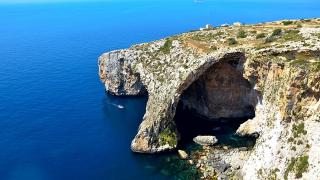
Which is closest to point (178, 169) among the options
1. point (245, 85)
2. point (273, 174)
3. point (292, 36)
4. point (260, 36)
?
point (273, 174)

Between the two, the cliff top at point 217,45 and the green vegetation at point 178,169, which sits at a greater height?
the cliff top at point 217,45

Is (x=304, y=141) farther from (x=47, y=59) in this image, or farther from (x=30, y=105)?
(x=47, y=59)

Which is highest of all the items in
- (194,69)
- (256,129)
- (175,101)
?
(194,69)

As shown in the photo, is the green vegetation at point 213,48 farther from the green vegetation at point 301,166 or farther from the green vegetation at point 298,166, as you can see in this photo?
the green vegetation at point 301,166

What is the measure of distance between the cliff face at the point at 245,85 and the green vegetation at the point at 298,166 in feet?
0.42

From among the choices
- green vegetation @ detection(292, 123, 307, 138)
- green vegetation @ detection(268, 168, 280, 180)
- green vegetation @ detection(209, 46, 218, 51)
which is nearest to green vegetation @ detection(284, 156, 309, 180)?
green vegetation @ detection(268, 168, 280, 180)

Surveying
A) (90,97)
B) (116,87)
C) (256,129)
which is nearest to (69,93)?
(90,97)

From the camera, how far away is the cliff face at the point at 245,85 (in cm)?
5403

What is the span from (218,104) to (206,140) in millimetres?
13400

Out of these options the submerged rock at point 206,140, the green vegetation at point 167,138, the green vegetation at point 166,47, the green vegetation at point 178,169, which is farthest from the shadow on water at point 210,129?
A: the green vegetation at point 166,47

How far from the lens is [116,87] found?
339 feet

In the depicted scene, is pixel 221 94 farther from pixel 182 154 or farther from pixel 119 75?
pixel 119 75

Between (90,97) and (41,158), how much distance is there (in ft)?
115

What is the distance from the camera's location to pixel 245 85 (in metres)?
81.6
